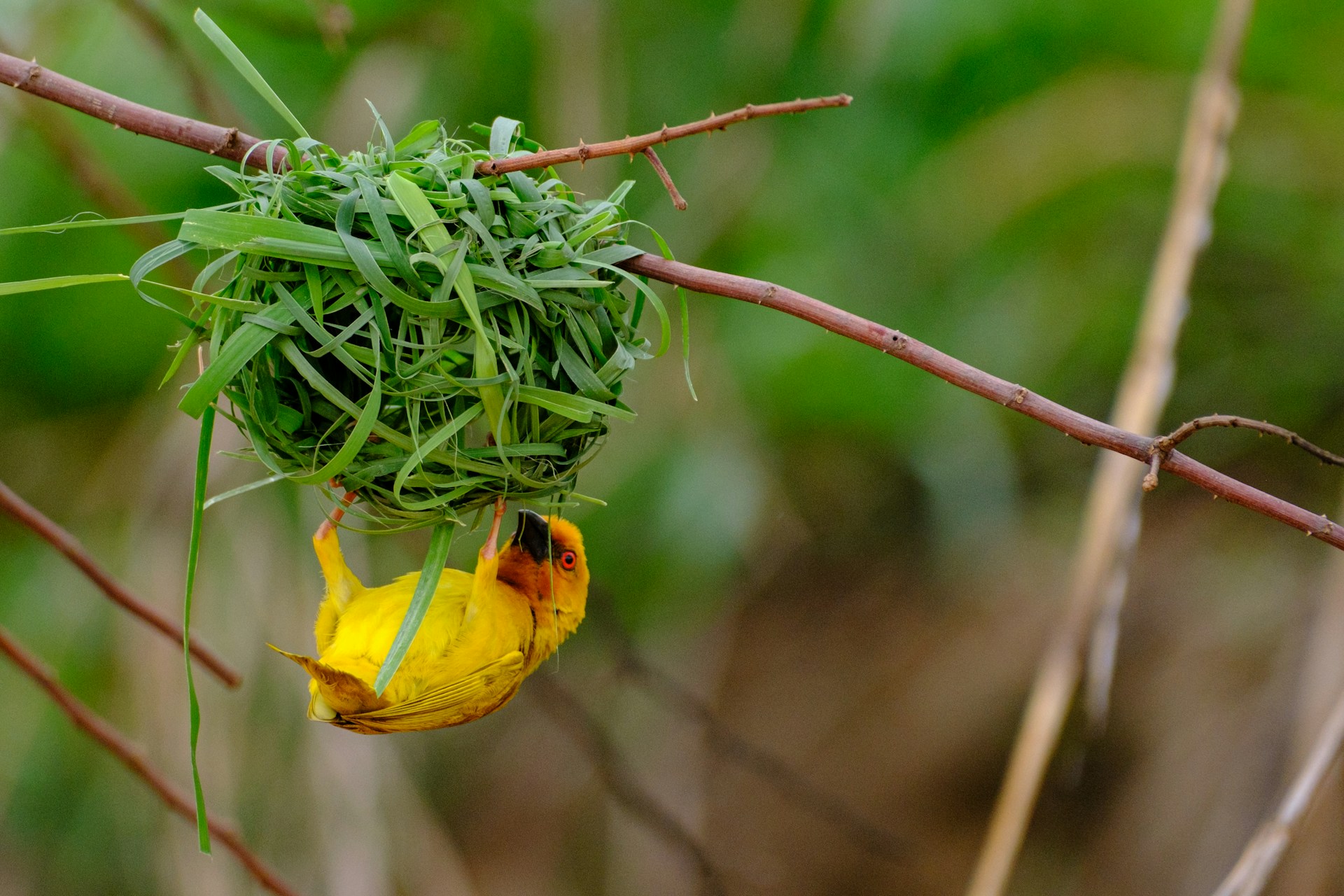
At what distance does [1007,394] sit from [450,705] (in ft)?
2.68

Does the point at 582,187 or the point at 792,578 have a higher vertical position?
the point at 582,187

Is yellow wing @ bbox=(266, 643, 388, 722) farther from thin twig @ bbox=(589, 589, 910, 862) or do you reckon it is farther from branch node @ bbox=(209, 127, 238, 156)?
thin twig @ bbox=(589, 589, 910, 862)

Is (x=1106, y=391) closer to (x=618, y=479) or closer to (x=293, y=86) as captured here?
(x=618, y=479)

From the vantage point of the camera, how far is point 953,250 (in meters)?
2.95

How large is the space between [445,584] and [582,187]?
1595 mm

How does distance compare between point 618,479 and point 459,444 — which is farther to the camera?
point 618,479

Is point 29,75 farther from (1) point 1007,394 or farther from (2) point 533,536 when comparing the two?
(1) point 1007,394

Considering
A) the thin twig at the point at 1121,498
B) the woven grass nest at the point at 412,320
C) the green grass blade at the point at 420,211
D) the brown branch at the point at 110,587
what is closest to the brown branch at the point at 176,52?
the brown branch at the point at 110,587

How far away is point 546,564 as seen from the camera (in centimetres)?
156

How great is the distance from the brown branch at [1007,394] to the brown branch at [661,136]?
0.13 m

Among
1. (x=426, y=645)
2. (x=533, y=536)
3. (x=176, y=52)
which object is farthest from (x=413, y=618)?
(x=176, y=52)

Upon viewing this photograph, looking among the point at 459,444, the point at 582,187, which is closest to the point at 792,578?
the point at 582,187

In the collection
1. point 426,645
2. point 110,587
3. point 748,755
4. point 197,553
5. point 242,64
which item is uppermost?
point 242,64

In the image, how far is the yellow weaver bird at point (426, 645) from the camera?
4.33 ft
